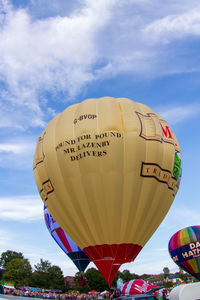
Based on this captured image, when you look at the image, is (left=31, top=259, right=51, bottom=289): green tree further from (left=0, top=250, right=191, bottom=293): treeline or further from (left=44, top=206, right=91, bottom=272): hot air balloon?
(left=44, top=206, right=91, bottom=272): hot air balloon

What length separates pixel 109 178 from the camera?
13.9m

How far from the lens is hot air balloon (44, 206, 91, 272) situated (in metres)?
23.1

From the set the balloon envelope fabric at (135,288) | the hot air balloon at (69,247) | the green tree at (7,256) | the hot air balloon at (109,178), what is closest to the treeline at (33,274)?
the green tree at (7,256)

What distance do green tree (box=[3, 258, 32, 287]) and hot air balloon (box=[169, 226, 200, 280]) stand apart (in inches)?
1385

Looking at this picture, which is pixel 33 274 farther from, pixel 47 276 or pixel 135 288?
pixel 135 288

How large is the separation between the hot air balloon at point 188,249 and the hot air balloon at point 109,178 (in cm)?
1364

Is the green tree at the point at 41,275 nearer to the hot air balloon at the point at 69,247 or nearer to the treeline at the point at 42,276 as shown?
the treeline at the point at 42,276

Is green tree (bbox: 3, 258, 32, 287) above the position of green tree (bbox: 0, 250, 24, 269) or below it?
below

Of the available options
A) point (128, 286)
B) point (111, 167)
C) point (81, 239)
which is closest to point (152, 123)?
point (111, 167)

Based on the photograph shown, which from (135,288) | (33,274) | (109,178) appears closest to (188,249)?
(135,288)

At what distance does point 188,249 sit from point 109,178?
1671 cm

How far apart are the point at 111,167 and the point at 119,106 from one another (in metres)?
3.11

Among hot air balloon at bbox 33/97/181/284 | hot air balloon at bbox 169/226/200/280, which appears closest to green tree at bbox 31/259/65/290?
hot air balloon at bbox 169/226/200/280

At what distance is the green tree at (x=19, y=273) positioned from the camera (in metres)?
56.4
